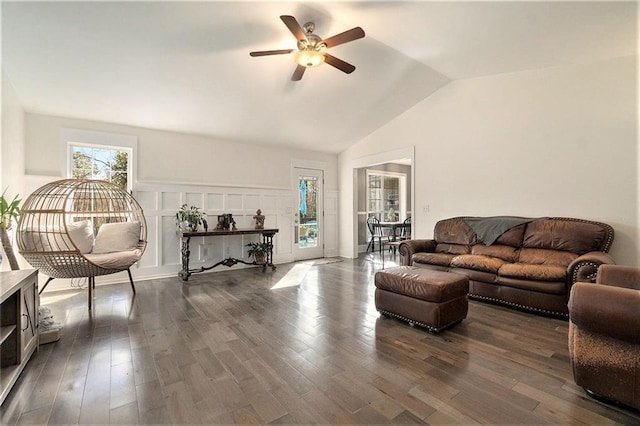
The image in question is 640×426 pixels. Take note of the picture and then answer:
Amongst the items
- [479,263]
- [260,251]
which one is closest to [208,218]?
[260,251]

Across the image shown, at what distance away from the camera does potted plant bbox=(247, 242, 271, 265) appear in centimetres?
550

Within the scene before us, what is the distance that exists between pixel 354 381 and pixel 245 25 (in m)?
3.43

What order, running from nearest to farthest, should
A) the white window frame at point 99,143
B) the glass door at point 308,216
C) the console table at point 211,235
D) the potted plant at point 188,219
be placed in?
the white window frame at point 99,143 → the console table at point 211,235 → the potted plant at point 188,219 → the glass door at point 308,216

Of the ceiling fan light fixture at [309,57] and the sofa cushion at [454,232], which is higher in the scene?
the ceiling fan light fixture at [309,57]

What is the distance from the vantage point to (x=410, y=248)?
14.5 feet

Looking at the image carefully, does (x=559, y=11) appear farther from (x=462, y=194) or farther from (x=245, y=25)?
(x=245, y=25)

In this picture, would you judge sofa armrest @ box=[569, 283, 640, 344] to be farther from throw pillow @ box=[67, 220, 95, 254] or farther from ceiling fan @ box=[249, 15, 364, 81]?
throw pillow @ box=[67, 220, 95, 254]

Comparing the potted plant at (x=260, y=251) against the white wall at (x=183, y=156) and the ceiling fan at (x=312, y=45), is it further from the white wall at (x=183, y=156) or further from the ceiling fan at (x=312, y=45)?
the ceiling fan at (x=312, y=45)

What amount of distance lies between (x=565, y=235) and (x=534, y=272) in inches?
30.9

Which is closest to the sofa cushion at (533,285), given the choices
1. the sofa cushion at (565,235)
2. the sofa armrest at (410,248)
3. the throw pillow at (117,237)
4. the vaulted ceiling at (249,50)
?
the sofa cushion at (565,235)

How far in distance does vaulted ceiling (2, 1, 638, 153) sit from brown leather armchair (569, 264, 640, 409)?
A: 266cm

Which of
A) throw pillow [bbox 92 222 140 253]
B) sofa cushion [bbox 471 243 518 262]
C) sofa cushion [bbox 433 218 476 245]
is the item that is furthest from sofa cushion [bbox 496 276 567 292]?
throw pillow [bbox 92 222 140 253]

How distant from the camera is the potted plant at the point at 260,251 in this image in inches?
217

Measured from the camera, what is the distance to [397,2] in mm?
2830
